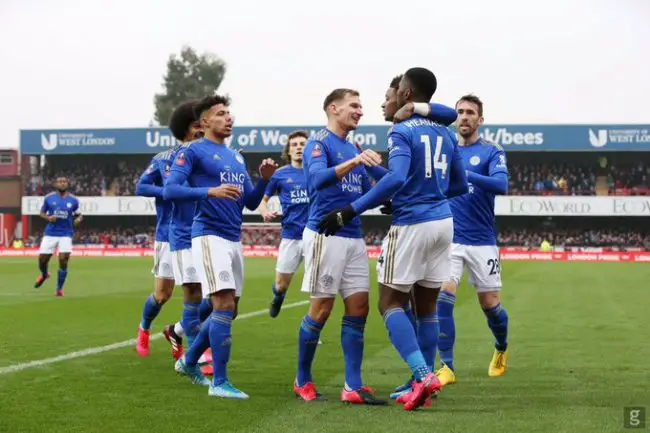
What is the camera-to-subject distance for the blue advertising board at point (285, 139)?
2296 inches

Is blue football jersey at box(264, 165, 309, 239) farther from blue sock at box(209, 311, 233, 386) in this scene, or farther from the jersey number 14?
the jersey number 14

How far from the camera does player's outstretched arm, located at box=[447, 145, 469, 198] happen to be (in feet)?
23.5

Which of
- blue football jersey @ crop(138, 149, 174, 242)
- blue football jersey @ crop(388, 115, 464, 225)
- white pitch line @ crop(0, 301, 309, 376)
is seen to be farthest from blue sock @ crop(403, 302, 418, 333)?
white pitch line @ crop(0, 301, 309, 376)

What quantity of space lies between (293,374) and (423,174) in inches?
107

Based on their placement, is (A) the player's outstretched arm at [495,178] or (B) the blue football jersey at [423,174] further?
(A) the player's outstretched arm at [495,178]

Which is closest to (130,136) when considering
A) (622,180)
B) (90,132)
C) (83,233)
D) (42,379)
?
(90,132)

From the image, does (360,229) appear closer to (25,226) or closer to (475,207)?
(475,207)

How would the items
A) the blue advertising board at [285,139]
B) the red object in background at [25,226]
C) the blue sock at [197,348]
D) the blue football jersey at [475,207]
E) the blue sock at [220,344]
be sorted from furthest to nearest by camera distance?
the red object in background at [25,226] < the blue advertising board at [285,139] < the blue football jersey at [475,207] < the blue sock at [197,348] < the blue sock at [220,344]

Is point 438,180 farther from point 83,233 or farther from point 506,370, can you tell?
point 83,233

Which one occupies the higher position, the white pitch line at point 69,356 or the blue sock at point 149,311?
the blue sock at point 149,311

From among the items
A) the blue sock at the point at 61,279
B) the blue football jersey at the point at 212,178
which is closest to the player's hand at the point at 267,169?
the blue football jersey at the point at 212,178

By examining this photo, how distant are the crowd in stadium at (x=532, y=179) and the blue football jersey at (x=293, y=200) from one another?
152 ft

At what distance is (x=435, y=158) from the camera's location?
6.90 m

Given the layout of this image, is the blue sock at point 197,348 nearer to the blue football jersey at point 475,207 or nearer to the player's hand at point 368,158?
the player's hand at point 368,158
